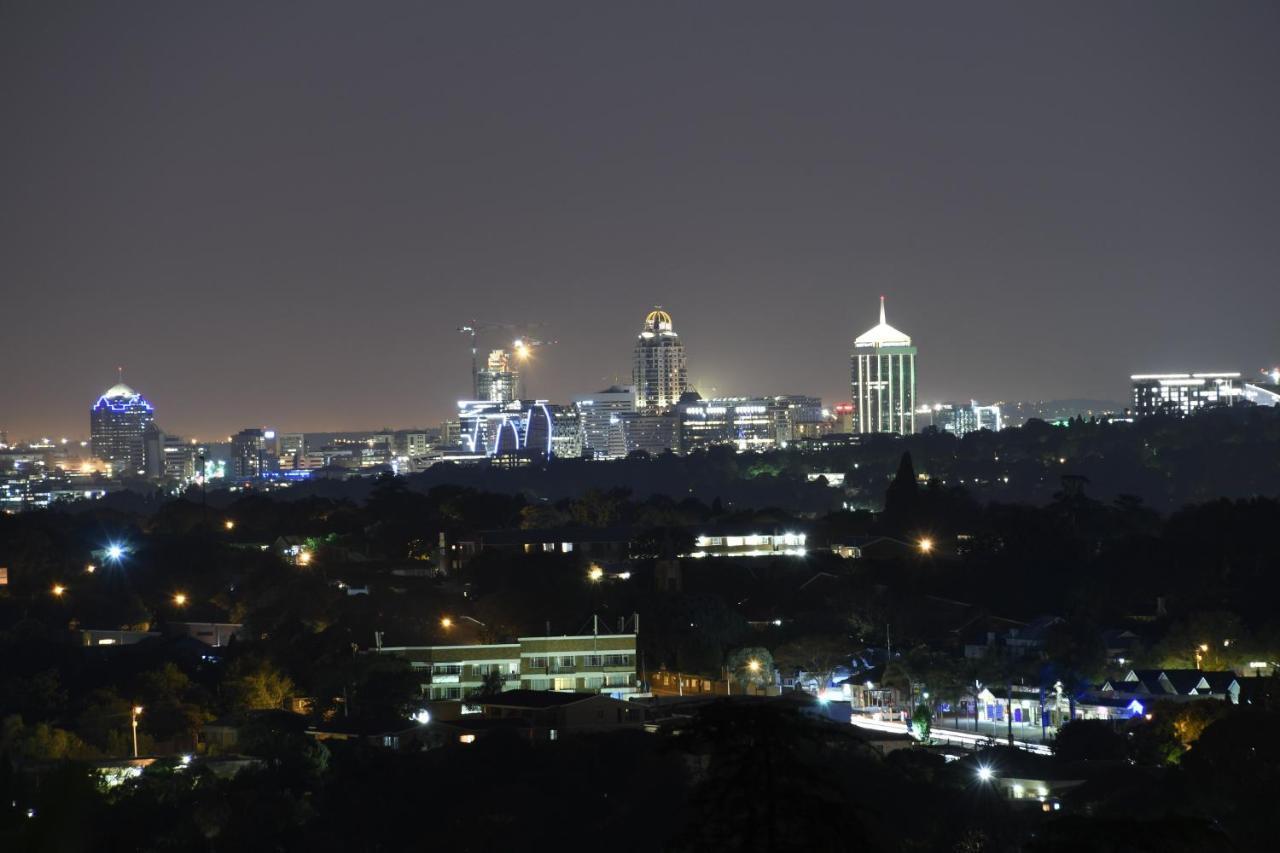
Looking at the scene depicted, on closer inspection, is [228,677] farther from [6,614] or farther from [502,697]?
[6,614]

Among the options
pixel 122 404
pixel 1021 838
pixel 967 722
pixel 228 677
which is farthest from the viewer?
pixel 122 404

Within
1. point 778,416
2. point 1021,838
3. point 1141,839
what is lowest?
point 1021,838

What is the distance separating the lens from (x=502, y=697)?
26531 millimetres

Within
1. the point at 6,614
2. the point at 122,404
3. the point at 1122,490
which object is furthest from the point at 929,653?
the point at 122,404

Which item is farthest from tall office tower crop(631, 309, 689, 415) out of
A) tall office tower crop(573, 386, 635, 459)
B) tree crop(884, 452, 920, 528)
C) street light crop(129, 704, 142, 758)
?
street light crop(129, 704, 142, 758)

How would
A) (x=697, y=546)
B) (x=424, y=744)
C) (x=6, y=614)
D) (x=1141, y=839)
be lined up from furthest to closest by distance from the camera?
1. (x=697, y=546)
2. (x=6, y=614)
3. (x=424, y=744)
4. (x=1141, y=839)

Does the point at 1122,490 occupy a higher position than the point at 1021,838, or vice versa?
the point at 1122,490

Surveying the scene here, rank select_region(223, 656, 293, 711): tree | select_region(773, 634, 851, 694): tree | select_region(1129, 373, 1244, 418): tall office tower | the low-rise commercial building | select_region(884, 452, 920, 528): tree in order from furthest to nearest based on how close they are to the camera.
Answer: select_region(1129, 373, 1244, 418): tall office tower
select_region(884, 452, 920, 528): tree
select_region(773, 634, 851, 694): tree
the low-rise commercial building
select_region(223, 656, 293, 711): tree

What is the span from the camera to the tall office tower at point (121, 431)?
123 metres

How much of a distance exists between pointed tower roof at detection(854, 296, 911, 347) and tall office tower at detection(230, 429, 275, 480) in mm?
34826

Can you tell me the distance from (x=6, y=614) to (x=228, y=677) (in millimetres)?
7964

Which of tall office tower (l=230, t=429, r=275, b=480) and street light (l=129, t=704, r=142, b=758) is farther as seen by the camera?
tall office tower (l=230, t=429, r=275, b=480)

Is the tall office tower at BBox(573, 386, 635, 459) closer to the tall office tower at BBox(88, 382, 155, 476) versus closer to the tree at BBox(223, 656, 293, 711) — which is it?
the tall office tower at BBox(88, 382, 155, 476)

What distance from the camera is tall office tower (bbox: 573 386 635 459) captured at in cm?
11169
